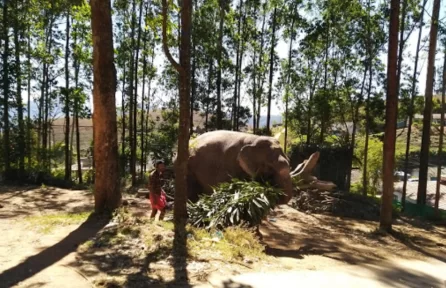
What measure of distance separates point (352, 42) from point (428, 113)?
4.78 meters

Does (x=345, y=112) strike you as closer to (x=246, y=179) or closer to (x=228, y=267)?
(x=246, y=179)

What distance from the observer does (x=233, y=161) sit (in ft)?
34.9

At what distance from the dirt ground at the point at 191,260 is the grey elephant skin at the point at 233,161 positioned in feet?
4.75

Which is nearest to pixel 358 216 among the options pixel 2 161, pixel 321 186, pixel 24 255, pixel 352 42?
pixel 321 186

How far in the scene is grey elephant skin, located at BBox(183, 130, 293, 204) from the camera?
32.8 ft

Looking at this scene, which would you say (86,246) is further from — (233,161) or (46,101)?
(46,101)

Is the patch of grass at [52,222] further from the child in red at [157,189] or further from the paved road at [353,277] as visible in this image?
the paved road at [353,277]

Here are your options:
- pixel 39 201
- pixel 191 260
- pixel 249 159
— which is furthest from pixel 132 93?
pixel 191 260

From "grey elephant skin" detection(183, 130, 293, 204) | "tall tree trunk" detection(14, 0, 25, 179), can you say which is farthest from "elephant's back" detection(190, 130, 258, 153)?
"tall tree trunk" detection(14, 0, 25, 179)

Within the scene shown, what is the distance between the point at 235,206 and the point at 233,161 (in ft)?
7.64

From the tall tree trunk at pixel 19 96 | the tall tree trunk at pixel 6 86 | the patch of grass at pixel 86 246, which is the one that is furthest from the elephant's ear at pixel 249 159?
the tall tree trunk at pixel 6 86

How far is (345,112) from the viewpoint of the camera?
21703 millimetres

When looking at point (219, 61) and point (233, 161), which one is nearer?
point (233, 161)

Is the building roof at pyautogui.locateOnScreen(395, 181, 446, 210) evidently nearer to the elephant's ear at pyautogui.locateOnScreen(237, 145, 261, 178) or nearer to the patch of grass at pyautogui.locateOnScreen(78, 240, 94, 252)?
the elephant's ear at pyautogui.locateOnScreen(237, 145, 261, 178)
